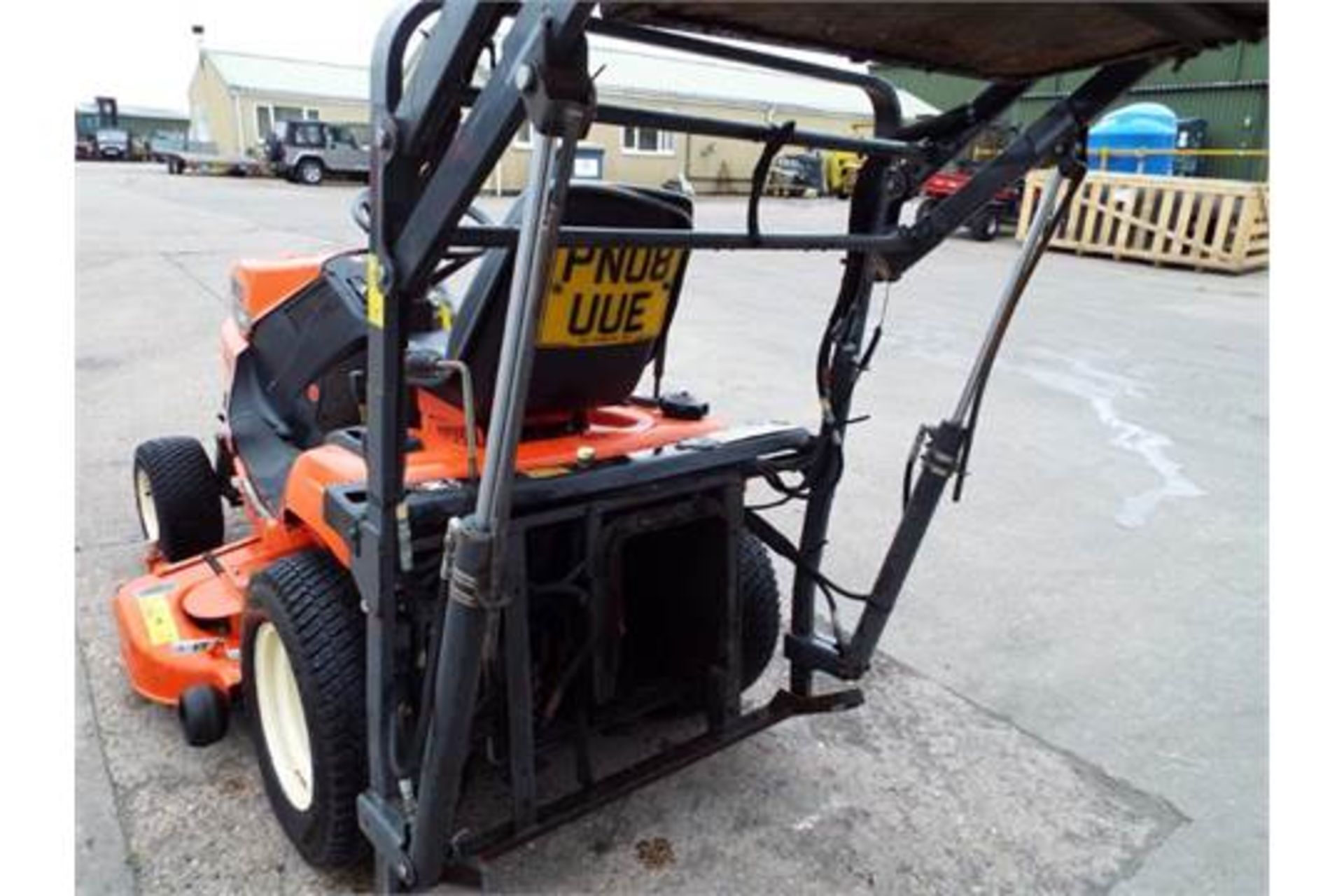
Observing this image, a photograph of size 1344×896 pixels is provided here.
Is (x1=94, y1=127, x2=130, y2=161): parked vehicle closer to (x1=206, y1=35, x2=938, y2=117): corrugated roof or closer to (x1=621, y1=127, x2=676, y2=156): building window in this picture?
(x1=206, y1=35, x2=938, y2=117): corrugated roof

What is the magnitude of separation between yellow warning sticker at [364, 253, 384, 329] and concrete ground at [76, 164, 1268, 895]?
4.12 feet

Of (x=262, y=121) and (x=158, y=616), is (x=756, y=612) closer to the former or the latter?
(x=158, y=616)

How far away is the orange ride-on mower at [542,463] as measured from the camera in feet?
4.97

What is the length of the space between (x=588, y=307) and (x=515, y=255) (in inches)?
12.1

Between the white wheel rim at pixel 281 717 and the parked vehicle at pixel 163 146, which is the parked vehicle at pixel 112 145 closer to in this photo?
the parked vehicle at pixel 163 146

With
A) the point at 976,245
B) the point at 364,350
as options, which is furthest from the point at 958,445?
the point at 976,245

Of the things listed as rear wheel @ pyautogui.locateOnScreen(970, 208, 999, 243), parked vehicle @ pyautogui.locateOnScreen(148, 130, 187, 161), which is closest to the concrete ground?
rear wheel @ pyautogui.locateOnScreen(970, 208, 999, 243)

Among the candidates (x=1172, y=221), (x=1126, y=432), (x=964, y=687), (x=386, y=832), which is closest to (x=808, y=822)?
(x=964, y=687)

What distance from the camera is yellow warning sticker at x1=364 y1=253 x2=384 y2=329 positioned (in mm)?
1694

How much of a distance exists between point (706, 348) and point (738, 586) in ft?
17.4

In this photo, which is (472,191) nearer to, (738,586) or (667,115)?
(667,115)

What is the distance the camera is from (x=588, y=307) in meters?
2.04

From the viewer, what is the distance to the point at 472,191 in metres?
1.51

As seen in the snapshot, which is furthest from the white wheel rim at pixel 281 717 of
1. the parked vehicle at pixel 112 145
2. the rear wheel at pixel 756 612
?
the parked vehicle at pixel 112 145
